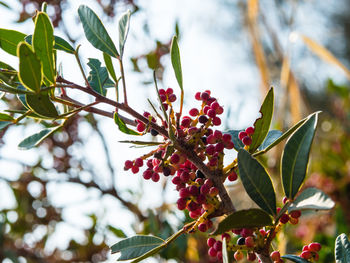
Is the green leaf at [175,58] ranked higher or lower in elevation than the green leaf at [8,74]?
lower

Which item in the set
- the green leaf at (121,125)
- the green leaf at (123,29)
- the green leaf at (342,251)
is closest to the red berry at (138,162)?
the green leaf at (121,125)

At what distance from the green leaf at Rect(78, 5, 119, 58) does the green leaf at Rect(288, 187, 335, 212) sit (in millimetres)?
288

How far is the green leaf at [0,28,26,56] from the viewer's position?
50 cm

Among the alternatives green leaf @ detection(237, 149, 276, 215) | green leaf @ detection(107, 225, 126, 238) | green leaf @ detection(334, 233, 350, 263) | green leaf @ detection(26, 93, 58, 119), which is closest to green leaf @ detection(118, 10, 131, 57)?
green leaf @ detection(26, 93, 58, 119)

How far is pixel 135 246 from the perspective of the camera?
485 mm

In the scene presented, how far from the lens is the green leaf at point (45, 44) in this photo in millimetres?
→ 457

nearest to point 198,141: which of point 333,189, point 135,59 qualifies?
point 135,59

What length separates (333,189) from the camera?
1.75 m

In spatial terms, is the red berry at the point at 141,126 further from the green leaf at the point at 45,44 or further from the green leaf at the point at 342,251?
the green leaf at the point at 342,251

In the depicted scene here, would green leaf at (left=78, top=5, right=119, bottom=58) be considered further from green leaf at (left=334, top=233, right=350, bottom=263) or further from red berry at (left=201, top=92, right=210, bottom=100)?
green leaf at (left=334, top=233, right=350, bottom=263)

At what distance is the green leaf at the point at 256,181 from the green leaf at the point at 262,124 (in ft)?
0.30

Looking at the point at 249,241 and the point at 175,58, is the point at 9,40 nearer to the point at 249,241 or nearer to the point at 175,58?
the point at 175,58

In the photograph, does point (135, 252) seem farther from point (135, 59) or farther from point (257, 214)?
point (135, 59)

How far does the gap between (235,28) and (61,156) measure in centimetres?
591
